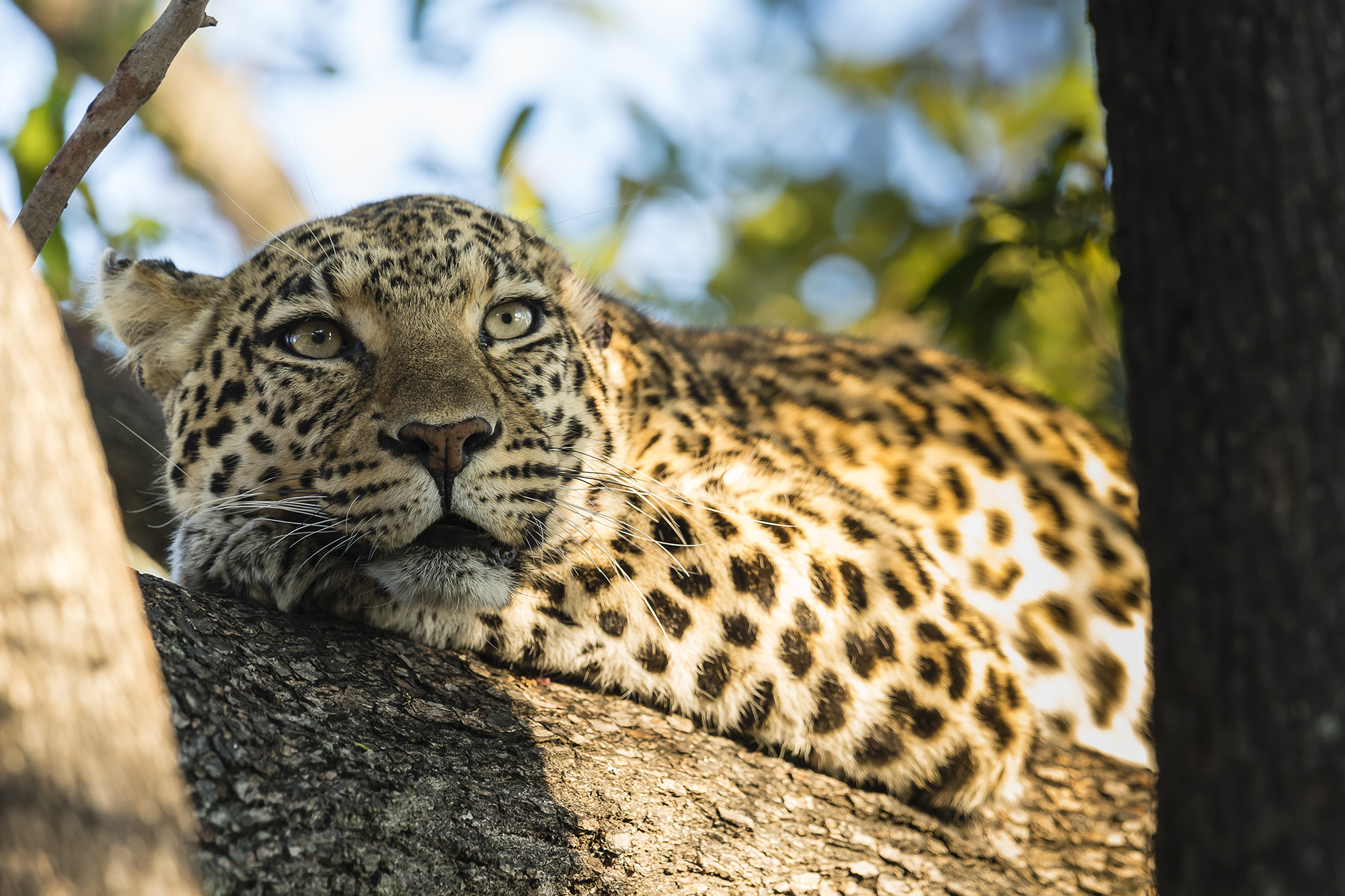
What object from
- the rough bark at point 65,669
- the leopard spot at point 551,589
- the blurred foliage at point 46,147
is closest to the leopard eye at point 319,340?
the leopard spot at point 551,589

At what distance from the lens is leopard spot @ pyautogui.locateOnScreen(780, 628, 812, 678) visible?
3553 millimetres

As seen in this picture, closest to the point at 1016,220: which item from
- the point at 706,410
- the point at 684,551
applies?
the point at 706,410

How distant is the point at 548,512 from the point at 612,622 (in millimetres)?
397

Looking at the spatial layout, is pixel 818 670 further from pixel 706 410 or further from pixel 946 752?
pixel 706 410

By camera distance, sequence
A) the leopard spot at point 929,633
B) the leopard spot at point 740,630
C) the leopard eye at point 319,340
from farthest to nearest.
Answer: the leopard spot at point 929,633 → the leopard eye at point 319,340 → the leopard spot at point 740,630

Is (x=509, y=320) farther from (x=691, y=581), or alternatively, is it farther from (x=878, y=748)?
(x=878, y=748)

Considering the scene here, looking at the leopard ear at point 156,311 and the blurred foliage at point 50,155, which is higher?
the blurred foliage at point 50,155

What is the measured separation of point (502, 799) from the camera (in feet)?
9.05

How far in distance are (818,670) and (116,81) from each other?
2571 mm

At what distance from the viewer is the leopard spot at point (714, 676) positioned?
3.46 m

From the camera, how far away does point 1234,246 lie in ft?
5.41

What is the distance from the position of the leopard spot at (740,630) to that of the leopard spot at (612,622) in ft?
1.10

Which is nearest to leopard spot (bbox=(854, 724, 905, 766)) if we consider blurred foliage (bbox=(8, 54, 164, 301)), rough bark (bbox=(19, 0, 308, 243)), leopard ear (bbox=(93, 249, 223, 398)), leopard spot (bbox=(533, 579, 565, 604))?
leopard spot (bbox=(533, 579, 565, 604))

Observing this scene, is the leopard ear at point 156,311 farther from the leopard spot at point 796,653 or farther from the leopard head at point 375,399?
the leopard spot at point 796,653
